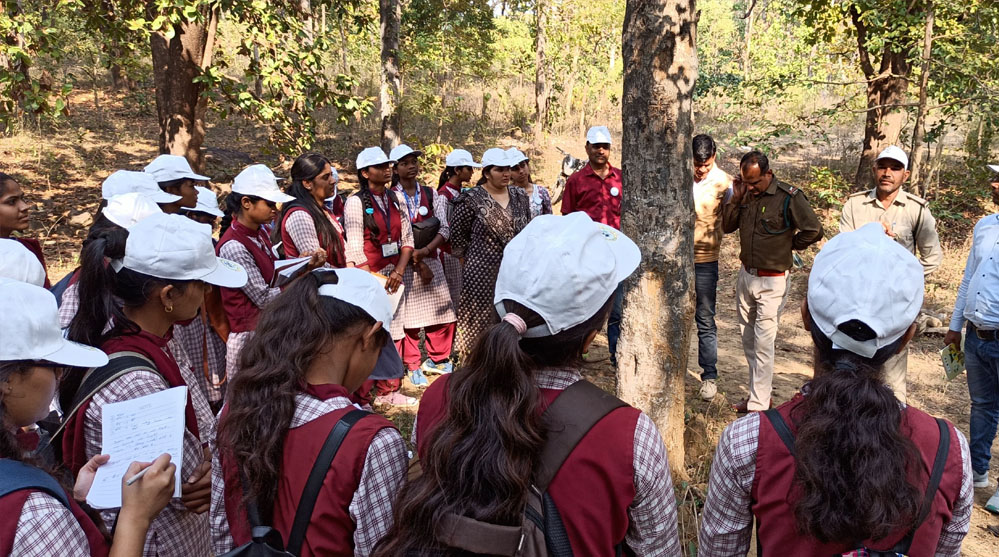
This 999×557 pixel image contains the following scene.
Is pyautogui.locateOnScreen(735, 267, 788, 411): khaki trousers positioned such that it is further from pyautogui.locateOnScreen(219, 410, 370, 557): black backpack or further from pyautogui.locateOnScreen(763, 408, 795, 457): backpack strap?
pyautogui.locateOnScreen(219, 410, 370, 557): black backpack

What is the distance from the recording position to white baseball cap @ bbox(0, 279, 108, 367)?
1.47 metres

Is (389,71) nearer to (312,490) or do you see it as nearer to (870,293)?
(312,490)

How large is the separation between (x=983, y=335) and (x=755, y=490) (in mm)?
2880

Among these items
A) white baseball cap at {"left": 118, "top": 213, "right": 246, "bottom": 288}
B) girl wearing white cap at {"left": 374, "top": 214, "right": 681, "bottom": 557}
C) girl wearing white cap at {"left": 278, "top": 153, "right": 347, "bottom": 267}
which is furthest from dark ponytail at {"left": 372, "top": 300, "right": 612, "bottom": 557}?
girl wearing white cap at {"left": 278, "top": 153, "right": 347, "bottom": 267}

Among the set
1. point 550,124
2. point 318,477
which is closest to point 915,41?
point 318,477

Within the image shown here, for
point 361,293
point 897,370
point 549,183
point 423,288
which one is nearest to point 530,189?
point 423,288

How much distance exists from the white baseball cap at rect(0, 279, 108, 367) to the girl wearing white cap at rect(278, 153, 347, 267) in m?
2.79

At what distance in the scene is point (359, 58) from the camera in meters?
20.4

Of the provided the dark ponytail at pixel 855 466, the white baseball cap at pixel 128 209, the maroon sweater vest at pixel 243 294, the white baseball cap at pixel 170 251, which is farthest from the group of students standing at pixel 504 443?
the maroon sweater vest at pixel 243 294

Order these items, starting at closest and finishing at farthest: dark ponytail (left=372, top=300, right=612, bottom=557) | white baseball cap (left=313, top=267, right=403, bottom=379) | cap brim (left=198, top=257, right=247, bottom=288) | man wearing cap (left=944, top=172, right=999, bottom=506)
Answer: dark ponytail (left=372, top=300, right=612, bottom=557), white baseball cap (left=313, top=267, right=403, bottom=379), cap brim (left=198, top=257, right=247, bottom=288), man wearing cap (left=944, top=172, right=999, bottom=506)

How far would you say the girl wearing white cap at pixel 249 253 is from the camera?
3.58 meters

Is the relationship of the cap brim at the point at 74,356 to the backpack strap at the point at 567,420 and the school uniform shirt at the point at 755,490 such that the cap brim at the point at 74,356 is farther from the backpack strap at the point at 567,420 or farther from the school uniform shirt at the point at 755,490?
the school uniform shirt at the point at 755,490

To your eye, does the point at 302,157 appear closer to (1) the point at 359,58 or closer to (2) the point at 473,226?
(2) the point at 473,226

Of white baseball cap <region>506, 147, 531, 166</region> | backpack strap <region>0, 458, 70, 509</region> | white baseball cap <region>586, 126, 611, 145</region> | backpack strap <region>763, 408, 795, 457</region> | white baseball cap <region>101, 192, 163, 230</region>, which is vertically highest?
white baseball cap <region>586, 126, 611, 145</region>
